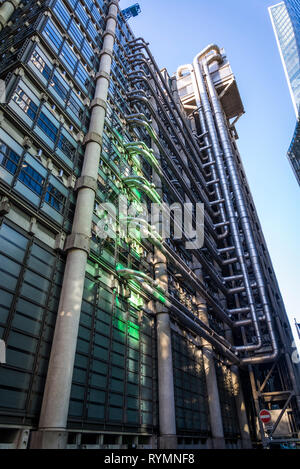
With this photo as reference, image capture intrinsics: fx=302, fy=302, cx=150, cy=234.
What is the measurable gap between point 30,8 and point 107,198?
60.8ft

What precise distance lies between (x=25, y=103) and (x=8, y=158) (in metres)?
4.33

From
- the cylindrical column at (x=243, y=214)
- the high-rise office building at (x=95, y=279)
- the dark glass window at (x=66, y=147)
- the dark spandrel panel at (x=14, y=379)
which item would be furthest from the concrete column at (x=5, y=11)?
the cylindrical column at (x=243, y=214)

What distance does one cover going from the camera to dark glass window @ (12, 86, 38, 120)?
16500 millimetres

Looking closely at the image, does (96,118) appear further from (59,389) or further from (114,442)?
(114,442)

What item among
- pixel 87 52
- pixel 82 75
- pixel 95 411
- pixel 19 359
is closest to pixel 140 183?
pixel 82 75

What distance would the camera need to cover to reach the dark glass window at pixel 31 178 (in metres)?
15.4

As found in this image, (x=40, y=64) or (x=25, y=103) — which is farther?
(x=40, y=64)

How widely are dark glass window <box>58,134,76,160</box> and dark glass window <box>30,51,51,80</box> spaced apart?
417cm

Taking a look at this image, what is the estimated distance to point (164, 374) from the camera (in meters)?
20.1

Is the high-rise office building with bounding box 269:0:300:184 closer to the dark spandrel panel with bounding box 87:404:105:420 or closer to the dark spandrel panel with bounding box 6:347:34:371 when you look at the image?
the dark spandrel panel with bounding box 87:404:105:420

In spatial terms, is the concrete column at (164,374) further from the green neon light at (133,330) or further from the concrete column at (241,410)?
the concrete column at (241,410)

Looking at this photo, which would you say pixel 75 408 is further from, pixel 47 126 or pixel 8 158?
pixel 47 126

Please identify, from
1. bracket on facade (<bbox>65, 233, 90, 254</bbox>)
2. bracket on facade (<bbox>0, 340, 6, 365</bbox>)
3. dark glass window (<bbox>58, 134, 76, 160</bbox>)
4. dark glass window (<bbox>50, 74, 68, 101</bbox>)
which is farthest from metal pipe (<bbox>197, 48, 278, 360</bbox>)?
dark glass window (<bbox>50, 74, 68, 101</bbox>)

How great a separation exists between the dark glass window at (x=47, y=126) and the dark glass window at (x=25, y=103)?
46 centimetres
